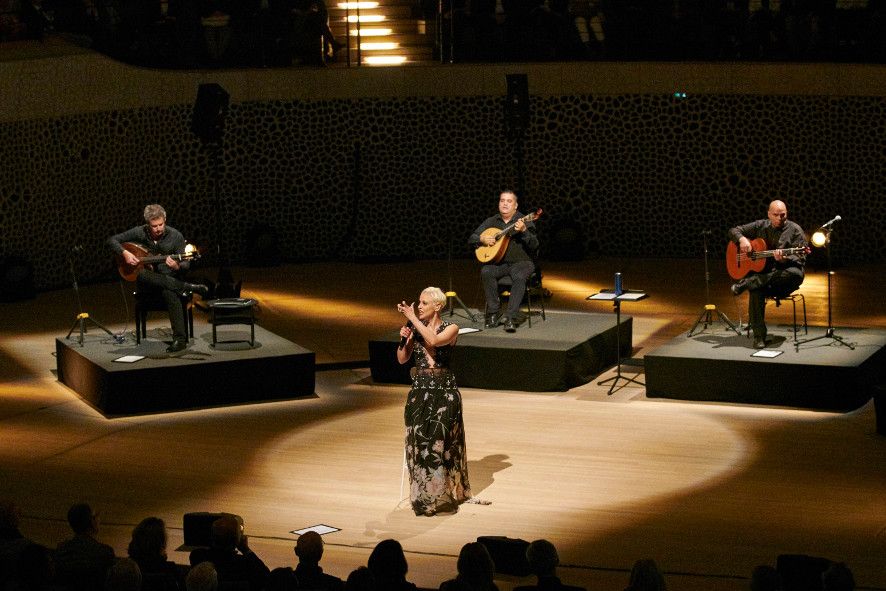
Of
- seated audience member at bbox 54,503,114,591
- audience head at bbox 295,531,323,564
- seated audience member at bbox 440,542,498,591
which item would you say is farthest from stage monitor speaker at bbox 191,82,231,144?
seated audience member at bbox 440,542,498,591

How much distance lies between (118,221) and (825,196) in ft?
26.8

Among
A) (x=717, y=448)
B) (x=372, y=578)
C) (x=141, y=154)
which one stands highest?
(x=141, y=154)

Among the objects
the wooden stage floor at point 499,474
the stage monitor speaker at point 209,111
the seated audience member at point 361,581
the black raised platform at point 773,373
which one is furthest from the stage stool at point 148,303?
the seated audience member at point 361,581

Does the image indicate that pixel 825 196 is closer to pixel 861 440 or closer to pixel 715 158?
pixel 715 158

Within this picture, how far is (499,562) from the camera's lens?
769cm

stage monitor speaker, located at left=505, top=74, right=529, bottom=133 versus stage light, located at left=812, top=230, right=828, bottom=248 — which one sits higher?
stage monitor speaker, located at left=505, top=74, right=529, bottom=133

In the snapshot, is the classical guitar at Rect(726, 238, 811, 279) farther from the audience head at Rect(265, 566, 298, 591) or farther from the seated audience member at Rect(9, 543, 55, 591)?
the seated audience member at Rect(9, 543, 55, 591)

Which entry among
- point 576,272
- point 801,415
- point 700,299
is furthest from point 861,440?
point 576,272

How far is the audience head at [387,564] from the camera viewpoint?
584cm

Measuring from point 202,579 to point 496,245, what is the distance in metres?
7.45

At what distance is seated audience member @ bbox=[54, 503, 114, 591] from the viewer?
581cm

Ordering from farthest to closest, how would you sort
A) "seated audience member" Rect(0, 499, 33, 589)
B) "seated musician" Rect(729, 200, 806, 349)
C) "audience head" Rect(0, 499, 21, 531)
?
"seated musician" Rect(729, 200, 806, 349)
"audience head" Rect(0, 499, 21, 531)
"seated audience member" Rect(0, 499, 33, 589)

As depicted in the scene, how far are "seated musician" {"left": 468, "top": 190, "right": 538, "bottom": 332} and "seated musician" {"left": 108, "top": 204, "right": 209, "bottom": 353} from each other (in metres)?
2.43

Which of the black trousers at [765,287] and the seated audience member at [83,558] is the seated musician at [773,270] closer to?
the black trousers at [765,287]
